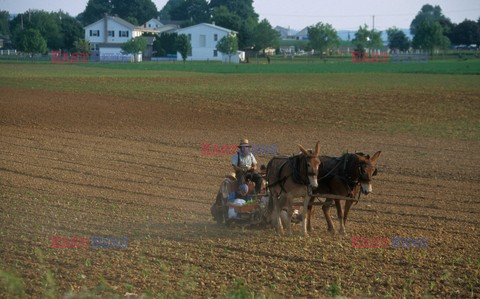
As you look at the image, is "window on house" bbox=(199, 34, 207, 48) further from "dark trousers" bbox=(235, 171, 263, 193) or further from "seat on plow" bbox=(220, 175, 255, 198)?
"seat on plow" bbox=(220, 175, 255, 198)

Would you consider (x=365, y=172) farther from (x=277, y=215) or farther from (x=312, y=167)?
(x=277, y=215)

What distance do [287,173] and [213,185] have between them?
223 inches

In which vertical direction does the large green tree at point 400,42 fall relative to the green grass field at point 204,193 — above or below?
above

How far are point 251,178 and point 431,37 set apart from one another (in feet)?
384

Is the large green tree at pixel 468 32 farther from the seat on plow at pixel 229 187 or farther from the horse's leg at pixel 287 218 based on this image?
the horse's leg at pixel 287 218

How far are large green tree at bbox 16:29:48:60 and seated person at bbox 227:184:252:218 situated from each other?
91.5m

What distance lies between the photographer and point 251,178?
14125 millimetres

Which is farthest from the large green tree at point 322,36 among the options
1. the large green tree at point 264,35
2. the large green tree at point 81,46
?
the large green tree at point 81,46

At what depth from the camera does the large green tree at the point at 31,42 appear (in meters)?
99.5

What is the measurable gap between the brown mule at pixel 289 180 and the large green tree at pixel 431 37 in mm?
117066

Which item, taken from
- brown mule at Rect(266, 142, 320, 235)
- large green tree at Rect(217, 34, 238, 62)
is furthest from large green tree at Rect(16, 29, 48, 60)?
brown mule at Rect(266, 142, 320, 235)

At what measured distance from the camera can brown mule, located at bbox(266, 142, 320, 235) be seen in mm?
12609

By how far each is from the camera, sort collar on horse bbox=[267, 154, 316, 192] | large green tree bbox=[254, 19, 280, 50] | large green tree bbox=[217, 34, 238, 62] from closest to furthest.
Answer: collar on horse bbox=[267, 154, 316, 192]
large green tree bbox=[217, 34, 238, 62]
large green tree bbox=[254, 19, 280, 50]

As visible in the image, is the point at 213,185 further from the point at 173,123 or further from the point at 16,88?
the point at 16,88
